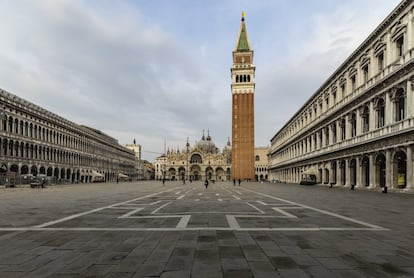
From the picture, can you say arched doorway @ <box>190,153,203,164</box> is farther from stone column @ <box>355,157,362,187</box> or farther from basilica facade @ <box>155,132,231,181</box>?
stone column @ <box>355,157,362,187</box>

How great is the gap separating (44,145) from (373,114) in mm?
58688

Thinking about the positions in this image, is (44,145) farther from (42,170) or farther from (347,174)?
(347,174)

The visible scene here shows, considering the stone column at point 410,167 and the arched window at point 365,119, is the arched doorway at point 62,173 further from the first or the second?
the stone column at point 410,167

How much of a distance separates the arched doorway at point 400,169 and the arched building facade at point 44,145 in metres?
47.1

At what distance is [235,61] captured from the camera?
10444cm

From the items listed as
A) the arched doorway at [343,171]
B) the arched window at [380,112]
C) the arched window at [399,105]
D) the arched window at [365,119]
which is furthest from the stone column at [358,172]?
the arched window at [399,105]

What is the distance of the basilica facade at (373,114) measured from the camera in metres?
24.5

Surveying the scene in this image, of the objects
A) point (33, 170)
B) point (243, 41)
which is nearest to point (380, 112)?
point (33, 170)

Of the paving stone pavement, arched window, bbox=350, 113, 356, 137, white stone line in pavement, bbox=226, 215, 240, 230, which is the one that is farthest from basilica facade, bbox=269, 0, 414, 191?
white stone line in pavement, bbox=226, 215, 240, 230

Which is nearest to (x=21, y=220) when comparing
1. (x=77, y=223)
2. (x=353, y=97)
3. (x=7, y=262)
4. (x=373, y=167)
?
(x=77, y=223)

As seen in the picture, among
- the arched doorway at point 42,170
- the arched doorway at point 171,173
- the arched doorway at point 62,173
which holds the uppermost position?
the arched doorway at point 42,170

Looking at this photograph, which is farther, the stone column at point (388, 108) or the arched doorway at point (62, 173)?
the arched doorway at point (62, 173)

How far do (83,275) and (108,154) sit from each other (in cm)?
10090

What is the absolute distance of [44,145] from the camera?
5841 centimetres
